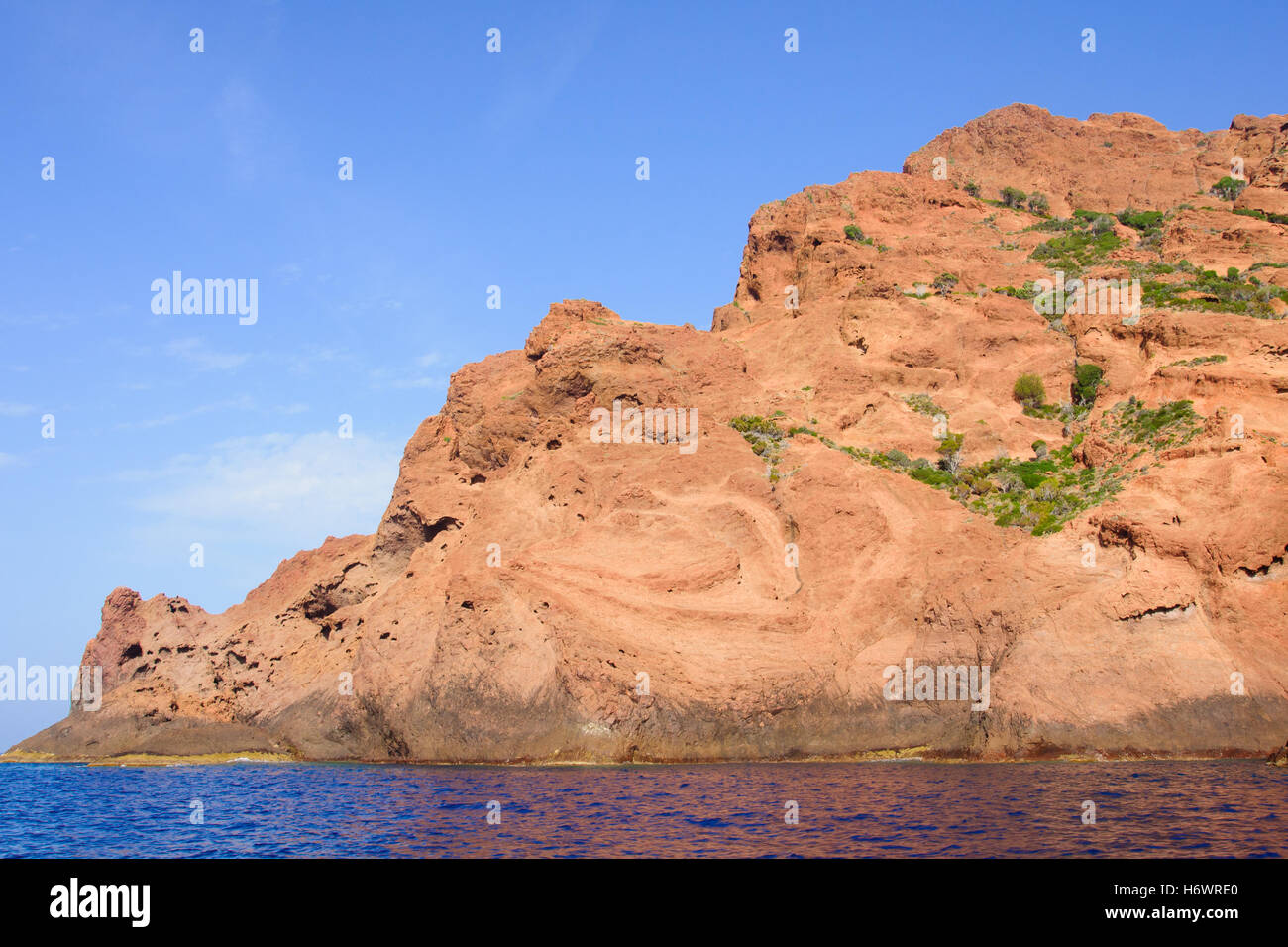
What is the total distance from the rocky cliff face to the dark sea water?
9.19 ft

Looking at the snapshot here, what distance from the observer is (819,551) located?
37625 mm

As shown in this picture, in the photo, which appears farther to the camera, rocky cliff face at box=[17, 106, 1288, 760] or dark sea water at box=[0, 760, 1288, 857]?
rocky cliff face at box=[17, 106, 1288, 760]

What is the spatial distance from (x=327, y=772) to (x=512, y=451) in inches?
712

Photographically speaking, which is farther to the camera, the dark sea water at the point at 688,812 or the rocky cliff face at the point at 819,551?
the rocky cliff face at the point at 819,551

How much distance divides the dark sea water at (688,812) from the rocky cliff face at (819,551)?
2802 millimetres

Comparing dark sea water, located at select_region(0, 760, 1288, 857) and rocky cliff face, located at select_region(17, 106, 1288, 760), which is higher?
rocky cliff face, located at select_region(17, 106, 1288, 760)

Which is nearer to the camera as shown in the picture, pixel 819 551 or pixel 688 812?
pixel 688 812

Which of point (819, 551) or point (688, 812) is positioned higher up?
point (819, 551)

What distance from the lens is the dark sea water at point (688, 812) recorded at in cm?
1631

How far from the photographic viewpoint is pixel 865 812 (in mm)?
19875

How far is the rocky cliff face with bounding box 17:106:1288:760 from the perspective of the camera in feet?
102

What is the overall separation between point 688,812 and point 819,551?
18.9 m
